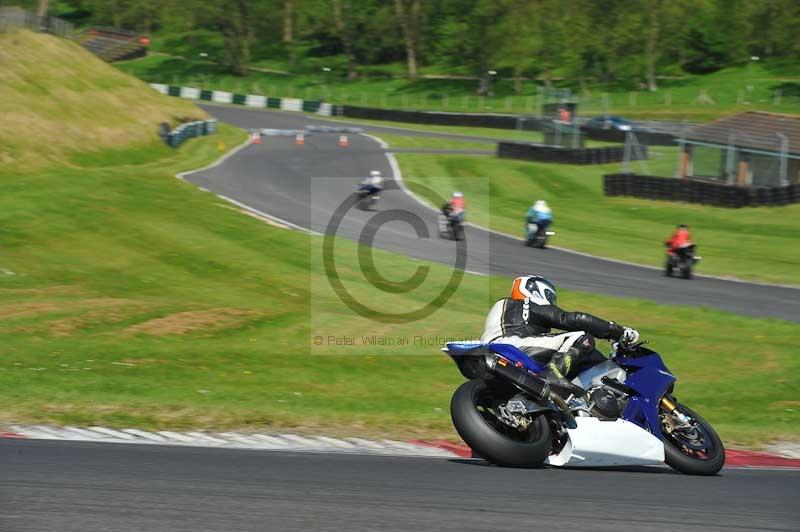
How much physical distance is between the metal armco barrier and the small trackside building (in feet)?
71.9

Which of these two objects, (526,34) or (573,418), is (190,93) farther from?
(573,418)

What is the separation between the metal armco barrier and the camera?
45.2 meters

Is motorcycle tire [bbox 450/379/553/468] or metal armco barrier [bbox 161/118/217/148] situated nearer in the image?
motorcycle tire [bbox 450/379/553/468]

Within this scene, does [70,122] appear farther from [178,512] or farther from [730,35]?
[730,35]

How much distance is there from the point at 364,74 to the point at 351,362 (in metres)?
82.5

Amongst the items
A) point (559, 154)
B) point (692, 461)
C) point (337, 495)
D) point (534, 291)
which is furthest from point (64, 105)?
point (337, 495)

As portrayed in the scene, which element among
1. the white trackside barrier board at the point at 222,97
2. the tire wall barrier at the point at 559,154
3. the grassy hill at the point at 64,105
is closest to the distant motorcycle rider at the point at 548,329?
the grassy hill at the point at 64,105

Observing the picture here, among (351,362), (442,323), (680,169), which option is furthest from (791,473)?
(680,169)

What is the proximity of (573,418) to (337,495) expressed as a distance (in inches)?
99.1

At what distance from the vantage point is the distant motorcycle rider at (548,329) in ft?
27.6

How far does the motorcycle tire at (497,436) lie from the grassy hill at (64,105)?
102 feet

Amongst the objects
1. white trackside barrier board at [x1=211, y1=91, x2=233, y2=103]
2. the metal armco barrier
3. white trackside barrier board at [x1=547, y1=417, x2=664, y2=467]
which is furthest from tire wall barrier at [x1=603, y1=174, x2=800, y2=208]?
white trackside barrier board at [x1=211, y1=91, x2=233, y2=103]

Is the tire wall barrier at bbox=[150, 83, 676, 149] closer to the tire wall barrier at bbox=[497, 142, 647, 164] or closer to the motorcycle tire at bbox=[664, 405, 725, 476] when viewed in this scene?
the tire wall barrier at bbox=[497, 142, 647, 164]
